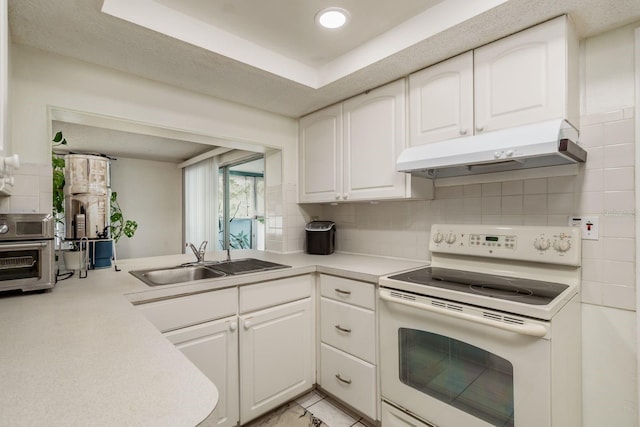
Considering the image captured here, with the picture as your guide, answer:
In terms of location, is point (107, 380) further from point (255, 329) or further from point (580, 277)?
point (580, 277)

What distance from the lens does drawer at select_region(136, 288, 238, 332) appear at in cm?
143

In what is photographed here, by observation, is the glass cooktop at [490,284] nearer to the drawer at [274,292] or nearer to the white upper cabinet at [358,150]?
the white upper cabinet at [358,150]

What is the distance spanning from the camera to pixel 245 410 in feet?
5.60

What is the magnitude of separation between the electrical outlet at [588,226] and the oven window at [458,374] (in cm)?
76

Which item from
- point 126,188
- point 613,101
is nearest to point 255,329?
point 613,101

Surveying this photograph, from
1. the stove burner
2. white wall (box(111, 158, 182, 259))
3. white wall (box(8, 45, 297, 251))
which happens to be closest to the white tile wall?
white wall (box(8, 45, 297, 251))

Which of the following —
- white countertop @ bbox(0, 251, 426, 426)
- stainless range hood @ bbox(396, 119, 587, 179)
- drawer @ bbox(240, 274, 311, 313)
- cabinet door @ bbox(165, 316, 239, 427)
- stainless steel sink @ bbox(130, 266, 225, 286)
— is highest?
stainless range hood @ bbox(396, 119, 587, 179)

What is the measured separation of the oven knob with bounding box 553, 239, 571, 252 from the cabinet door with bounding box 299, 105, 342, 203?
1301mm

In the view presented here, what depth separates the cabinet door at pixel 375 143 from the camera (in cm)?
194

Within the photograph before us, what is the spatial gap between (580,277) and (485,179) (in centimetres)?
65

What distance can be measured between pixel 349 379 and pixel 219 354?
0.76 m

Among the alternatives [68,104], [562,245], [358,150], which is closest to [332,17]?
[358,150]

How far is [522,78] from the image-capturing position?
1452 millimetres

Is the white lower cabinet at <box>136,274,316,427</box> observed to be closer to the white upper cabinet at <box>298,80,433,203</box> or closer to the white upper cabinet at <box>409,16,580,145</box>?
the white upper cabinet at <box>298,80,433,203</box>
